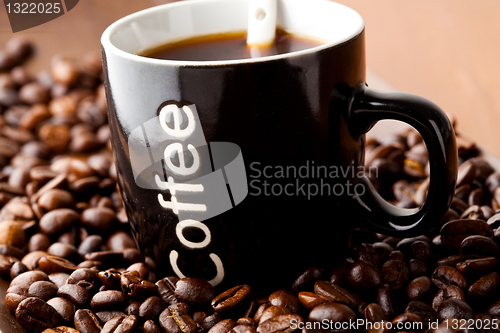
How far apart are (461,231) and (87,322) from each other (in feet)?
1.83

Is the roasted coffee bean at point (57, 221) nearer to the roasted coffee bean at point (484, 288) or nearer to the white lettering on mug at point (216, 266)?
the white lettering on mug at point (216, 266)

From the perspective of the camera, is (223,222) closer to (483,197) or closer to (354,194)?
(354,194)

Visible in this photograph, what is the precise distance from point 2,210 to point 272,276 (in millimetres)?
569

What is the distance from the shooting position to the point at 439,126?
0.64 metres

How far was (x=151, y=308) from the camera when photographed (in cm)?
69

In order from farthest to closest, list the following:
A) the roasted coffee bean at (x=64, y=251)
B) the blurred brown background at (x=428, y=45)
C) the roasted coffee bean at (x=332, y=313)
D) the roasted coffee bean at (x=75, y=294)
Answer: the blurred brown background at (x=428, y=45) < the roasted coffee bean at (x=64, y=251) < the roasted coffee bean at (x=75, y=294) < the roasted coffee bean at (x=332, y=313)

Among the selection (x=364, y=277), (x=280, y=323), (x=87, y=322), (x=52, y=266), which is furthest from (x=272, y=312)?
(x=52, y=266)

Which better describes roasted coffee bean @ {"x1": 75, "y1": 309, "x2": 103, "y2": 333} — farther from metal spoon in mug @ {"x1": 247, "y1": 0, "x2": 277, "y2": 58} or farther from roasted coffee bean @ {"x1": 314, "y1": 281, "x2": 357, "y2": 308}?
metal spoon in mug @ {"x1": 247, "y1": 0, "x2": 277, "y2": 58}

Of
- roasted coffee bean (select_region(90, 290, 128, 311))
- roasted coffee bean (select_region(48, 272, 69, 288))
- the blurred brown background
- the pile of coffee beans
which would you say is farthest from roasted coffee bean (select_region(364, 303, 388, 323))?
the blurred brown background

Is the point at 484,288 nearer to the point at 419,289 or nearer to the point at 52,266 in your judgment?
the point at 419,289

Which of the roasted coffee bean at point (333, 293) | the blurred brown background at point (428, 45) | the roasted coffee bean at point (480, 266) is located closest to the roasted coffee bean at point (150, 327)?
the roasted coffee bean at point (333, 293)

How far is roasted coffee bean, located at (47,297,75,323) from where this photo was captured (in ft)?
2.29

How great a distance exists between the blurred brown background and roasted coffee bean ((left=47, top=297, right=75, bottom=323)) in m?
0.88

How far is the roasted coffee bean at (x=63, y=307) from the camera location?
698 millimetres
